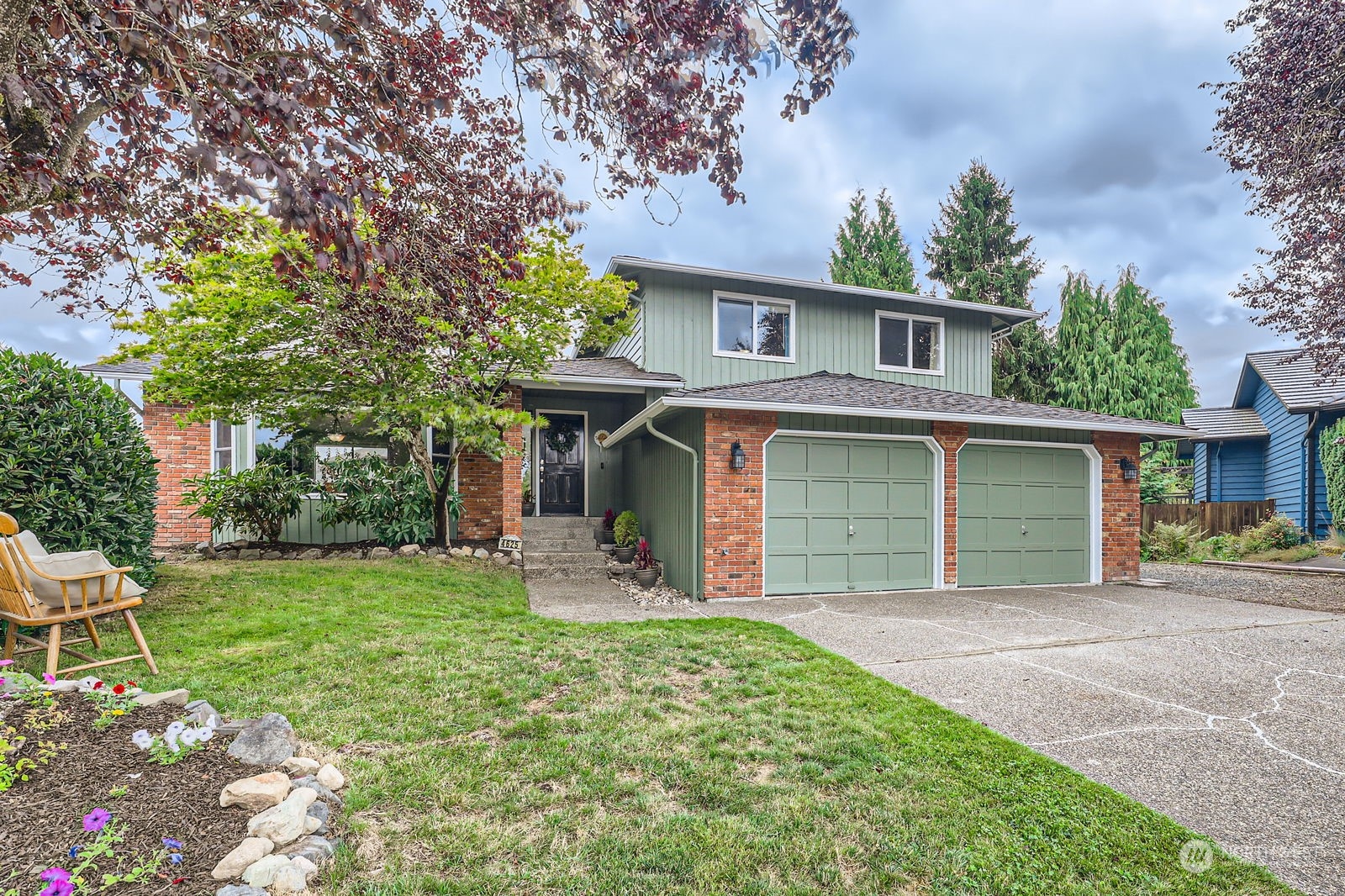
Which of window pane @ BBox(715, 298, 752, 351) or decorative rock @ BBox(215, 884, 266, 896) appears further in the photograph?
window pane @ BBox(715, 298, 752, 351)

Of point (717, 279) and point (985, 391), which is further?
point (985, 391)

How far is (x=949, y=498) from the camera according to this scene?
28.9 feet

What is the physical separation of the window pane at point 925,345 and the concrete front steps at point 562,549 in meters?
6.94

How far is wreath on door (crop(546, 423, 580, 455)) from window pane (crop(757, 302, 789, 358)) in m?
3.83

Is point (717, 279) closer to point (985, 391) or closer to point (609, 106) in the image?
point (985, 391)

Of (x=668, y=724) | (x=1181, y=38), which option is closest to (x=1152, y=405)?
(x=1181, y=38)

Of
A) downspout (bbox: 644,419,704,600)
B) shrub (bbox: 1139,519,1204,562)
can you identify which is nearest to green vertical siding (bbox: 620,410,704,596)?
downspout (bbox: 644,419,704,600)

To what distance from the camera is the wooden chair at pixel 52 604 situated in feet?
12.3

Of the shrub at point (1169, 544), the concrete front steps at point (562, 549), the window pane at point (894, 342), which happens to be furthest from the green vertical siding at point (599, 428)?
the shrub at point (1169, 544)

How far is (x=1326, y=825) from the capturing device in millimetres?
2588

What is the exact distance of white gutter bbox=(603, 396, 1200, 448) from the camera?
7.49 m

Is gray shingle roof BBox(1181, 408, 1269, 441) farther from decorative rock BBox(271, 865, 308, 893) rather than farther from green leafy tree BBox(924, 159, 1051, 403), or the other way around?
decorative rock BBox(271, 865, 308, 893)

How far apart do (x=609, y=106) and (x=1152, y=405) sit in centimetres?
2287

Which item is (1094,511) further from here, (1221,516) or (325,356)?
(325,356)
